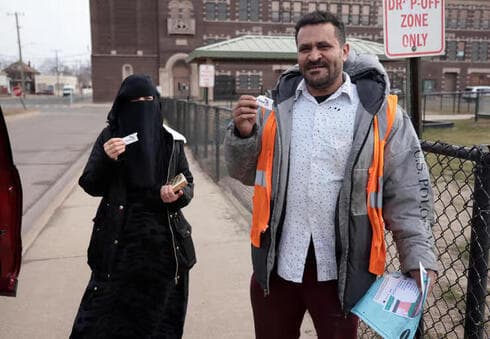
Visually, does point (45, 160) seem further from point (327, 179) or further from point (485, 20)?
point (485, 20)

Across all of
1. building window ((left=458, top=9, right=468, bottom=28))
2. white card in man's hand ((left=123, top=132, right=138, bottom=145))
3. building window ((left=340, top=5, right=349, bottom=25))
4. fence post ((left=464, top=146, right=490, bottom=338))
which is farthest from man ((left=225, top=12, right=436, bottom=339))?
building window ((left=458, top=9, right=468, bottom=28))

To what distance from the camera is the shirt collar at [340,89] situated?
215 cm

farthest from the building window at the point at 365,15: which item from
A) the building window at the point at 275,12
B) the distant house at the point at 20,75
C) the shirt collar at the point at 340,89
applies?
the distant house at the point at 20,75

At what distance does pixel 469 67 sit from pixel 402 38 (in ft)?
202

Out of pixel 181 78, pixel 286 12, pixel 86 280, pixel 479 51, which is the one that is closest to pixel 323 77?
pixel 86 280

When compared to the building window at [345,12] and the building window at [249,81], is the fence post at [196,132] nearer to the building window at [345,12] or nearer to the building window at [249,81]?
the building window at [249,81]

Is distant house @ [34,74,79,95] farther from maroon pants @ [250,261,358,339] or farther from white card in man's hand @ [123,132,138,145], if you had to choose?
maroon pants @ [250,261,358,339]

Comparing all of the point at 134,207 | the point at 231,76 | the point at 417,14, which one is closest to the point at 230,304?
the point at 134,207

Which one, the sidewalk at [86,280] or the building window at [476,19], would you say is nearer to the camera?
the sidewalk at [86,280]

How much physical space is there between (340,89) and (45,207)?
627 centimetres

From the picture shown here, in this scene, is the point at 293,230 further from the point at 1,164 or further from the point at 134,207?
the point at 1,164

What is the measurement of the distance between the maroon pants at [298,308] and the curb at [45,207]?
3.74 metres

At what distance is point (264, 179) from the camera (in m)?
2.25

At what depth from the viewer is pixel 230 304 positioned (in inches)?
158
